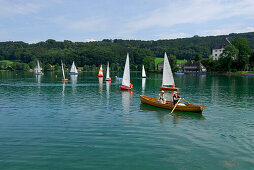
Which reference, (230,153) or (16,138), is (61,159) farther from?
(230,153)

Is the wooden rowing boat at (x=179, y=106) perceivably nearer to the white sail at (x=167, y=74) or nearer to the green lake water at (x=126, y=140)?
the green lake water at (x=126, y=140)

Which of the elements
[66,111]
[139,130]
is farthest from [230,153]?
[66,111]

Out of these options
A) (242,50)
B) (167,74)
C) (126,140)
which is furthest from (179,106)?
(242,50)

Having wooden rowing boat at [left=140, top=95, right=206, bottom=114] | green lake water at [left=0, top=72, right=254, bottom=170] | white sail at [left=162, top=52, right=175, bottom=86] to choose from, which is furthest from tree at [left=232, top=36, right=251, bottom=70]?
green lake water at [left=0, top=72, right=254, bottom=170]

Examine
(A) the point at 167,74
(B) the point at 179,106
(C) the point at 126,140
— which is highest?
(A) the point at 167,74

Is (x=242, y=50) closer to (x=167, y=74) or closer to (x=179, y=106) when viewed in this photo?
(x=167, y=74)

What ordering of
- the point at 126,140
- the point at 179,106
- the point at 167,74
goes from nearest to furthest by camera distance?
the point at 126,140
the point at 179,106
the point at 167,74

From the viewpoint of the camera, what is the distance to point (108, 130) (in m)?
23.8

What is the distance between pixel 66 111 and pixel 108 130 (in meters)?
12.5

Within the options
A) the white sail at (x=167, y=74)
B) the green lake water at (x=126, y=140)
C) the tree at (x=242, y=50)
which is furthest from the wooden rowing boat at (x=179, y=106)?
the tree at (x=242, y=50)

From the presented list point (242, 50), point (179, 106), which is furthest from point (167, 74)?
point (242, 50)

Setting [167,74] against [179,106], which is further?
[167,74]

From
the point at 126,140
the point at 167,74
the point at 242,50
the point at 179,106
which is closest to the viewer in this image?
the point at 126,140

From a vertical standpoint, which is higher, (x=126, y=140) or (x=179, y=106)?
(x=179, y=106)
